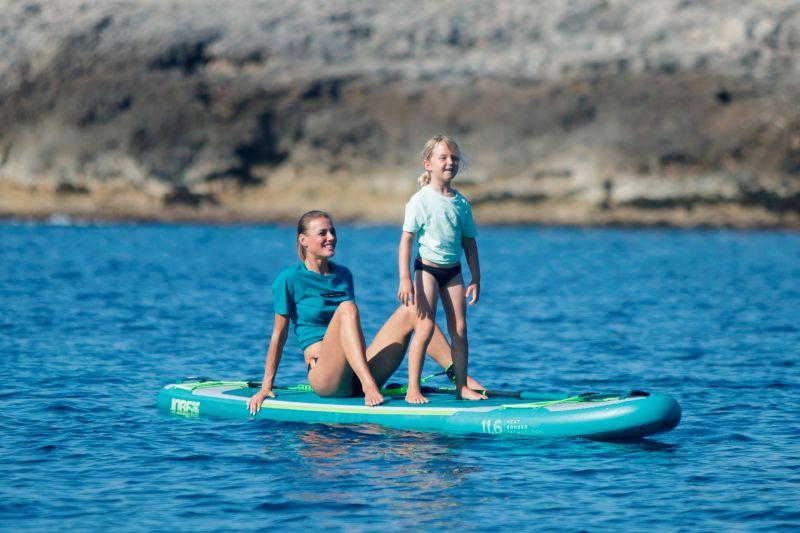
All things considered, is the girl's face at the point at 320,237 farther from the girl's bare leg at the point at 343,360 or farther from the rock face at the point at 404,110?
the rock face at the point at 404,110

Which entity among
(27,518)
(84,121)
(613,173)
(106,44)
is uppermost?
(106,44)

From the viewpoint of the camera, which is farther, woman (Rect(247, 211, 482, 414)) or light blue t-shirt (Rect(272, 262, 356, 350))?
light blue t-shirt (Rect(272, 262, 356, 350))

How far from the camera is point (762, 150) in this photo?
4038 centimetres

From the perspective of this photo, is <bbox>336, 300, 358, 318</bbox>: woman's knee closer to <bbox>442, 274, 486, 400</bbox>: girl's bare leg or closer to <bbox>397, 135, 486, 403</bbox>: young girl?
<bbox>397, 135, 486, 403</bbox>: young girl

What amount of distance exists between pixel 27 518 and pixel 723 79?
123 feet

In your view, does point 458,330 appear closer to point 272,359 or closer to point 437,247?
point 437,247

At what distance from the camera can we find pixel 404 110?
142 feet

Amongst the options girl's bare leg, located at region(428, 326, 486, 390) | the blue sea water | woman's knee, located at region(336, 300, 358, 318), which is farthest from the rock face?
woman's knee, located at region(336, 300, 358, 318)

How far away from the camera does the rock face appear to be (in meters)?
40.6

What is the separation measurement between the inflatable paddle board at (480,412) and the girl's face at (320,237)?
3.83 feet

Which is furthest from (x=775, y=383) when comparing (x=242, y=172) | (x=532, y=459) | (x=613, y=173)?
(x=242, y=172)

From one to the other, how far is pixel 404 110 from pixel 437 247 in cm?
3478

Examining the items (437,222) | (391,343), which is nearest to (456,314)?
(391,343)

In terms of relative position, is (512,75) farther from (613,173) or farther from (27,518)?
(27,518)
